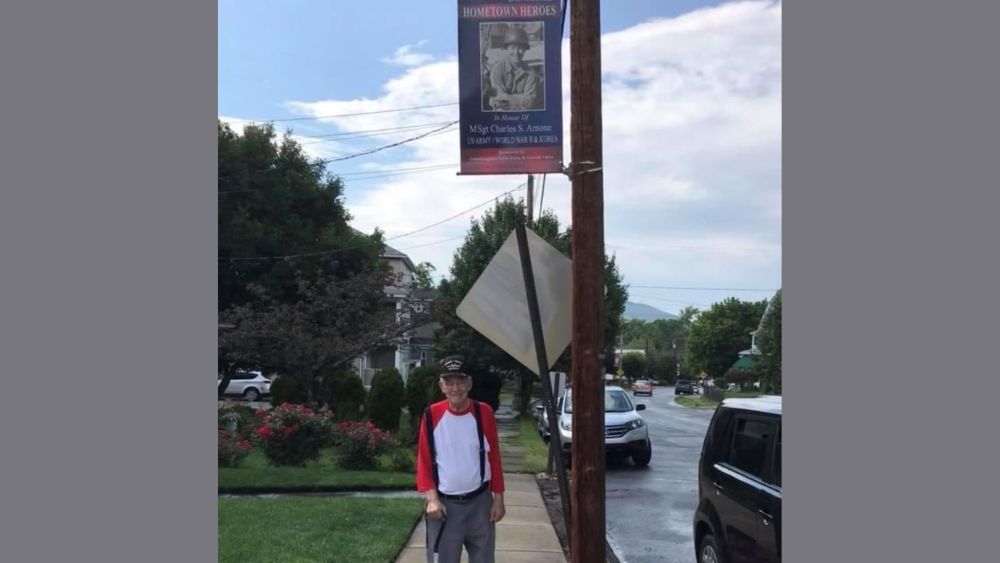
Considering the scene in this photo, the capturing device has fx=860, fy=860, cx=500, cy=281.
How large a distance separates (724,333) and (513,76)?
87.2 metres

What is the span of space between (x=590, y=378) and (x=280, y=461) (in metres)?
10.7

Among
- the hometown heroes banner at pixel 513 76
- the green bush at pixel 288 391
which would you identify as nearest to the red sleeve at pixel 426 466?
the hometown heroes banner at pixel 513 76

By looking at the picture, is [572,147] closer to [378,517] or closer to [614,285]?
[378,517]

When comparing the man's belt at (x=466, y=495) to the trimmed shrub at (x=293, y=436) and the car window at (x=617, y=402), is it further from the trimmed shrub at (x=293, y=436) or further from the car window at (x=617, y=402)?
the car window at (x=617, y=402)

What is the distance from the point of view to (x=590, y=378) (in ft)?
15.2

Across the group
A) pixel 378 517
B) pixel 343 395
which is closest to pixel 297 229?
pixel 343 395

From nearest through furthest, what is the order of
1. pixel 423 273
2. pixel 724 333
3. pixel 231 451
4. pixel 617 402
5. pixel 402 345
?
pixel 231 451 → pixel 617 402 → pixel 402 345 → pixel 423 273 → pixel 724 333

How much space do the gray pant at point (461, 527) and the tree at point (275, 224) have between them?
71.1 ft

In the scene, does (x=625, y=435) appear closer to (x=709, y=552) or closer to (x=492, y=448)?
(x=709, y=552)

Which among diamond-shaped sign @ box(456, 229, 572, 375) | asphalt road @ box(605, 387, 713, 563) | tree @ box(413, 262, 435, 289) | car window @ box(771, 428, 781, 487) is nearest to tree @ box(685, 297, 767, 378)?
tree @ box(413, 262, 435, 289)

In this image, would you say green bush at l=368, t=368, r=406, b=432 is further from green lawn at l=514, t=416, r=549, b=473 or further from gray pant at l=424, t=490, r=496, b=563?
gray pant at l=424, t=490, r=496, b=563

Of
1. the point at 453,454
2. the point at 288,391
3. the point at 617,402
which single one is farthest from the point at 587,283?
the point at 288,391

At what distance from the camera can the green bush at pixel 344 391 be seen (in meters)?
21.5

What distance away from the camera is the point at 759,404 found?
584 cm
